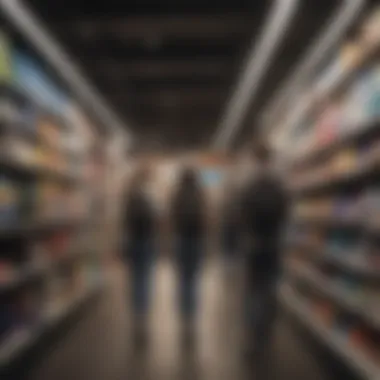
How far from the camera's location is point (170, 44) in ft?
26.9

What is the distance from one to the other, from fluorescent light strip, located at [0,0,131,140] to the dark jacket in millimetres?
2209

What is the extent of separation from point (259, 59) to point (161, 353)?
11.1 feet

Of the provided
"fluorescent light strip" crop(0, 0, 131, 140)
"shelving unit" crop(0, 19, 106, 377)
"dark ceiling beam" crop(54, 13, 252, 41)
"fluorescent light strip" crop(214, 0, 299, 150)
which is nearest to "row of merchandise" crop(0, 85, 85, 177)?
"shelving unit" crop(0, 19, 106, 377)

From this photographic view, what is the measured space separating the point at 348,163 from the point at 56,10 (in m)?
2.80

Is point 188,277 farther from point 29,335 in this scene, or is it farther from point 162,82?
point 162,82

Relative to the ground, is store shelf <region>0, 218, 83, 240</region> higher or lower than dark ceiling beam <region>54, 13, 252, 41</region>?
lower

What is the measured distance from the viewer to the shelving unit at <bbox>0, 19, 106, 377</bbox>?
17.6ft

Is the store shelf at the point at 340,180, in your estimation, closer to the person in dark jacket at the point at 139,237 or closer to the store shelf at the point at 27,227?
the person in dark jacket at the point at 139,237

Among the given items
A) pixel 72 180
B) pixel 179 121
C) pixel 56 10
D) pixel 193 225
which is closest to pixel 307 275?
pixel 193 225

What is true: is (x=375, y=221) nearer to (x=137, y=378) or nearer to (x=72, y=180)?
(x=137, y=378)

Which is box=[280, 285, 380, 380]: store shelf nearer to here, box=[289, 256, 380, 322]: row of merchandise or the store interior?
the store interior

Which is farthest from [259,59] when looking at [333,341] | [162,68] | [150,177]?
[333,341]

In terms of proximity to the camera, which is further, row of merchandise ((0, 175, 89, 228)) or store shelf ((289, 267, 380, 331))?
row of merchandise ((0, 175, 89, 228))

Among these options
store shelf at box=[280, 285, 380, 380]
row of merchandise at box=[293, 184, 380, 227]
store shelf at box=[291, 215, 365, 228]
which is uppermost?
row of merchandise at box=[293, 184, 380, 227]
